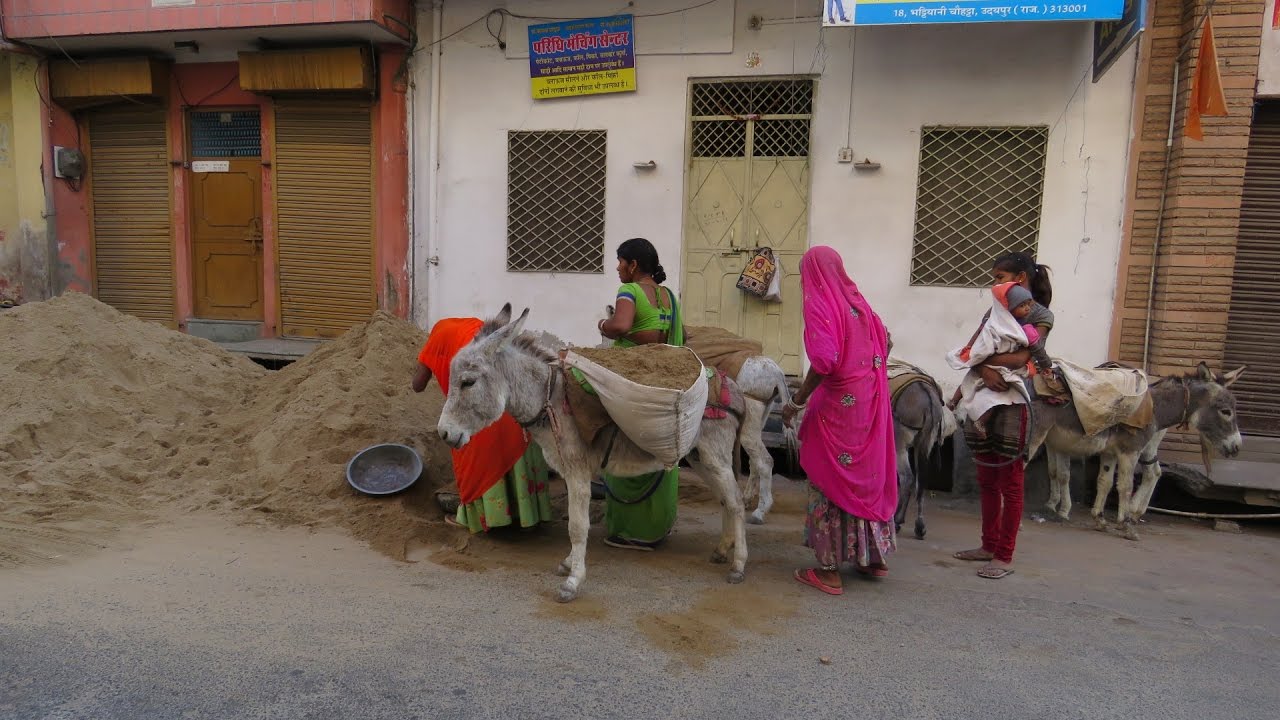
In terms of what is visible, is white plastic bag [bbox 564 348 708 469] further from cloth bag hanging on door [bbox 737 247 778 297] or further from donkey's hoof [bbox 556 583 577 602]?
cloth bag hanging on door [bbox 737 247 778 297]

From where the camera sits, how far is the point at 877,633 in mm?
3775

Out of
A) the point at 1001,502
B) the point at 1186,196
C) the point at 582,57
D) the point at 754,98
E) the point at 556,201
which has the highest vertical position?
the point at 582,57

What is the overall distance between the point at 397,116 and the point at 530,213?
188cm

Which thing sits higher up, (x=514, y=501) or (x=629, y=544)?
(x=514, y=501)

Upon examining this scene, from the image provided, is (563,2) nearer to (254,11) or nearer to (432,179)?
(432,179)

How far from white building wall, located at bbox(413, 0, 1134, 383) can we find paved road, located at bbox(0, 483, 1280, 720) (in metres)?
3.41

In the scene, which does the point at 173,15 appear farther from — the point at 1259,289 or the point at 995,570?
the point at 1259,289

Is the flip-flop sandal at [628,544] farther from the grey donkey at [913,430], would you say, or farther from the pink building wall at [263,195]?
the pink building wall at [263,195]

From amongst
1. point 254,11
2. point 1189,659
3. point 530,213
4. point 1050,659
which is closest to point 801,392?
point 1050,659

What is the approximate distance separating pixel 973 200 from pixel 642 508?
4898mm

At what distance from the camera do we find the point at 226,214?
9.62 meters

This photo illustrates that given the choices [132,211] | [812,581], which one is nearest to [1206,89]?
[812,581]

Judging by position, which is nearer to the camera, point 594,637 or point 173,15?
point 594,637

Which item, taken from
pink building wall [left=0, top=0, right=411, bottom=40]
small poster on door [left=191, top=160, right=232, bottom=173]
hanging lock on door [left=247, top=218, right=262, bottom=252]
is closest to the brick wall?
pink building wall [left=0, top=0, right=411, bottom=40]
